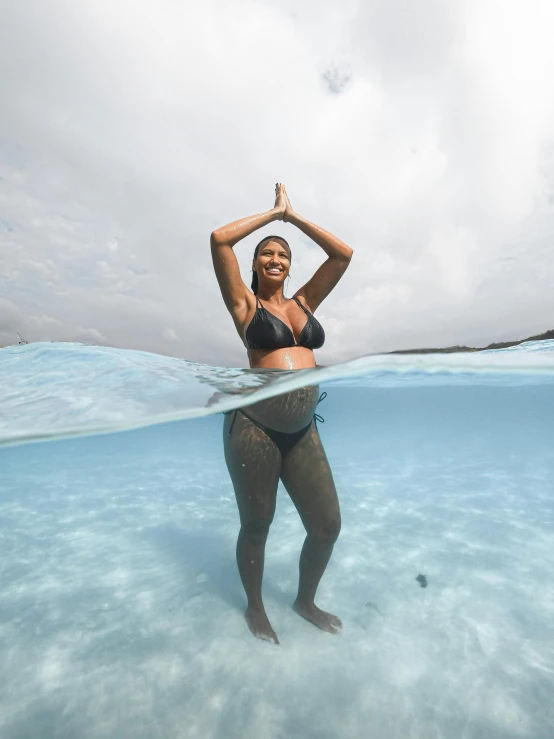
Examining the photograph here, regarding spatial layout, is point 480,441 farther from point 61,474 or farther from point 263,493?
point 263,493

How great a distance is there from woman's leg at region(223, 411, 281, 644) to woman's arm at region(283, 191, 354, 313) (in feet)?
5.31

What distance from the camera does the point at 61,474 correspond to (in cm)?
1492

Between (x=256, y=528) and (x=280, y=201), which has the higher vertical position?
(x=280, y=201)

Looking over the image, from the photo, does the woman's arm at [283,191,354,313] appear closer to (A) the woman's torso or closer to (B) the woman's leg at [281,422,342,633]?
(A) the woman's torso

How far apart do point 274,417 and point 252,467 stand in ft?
1.73

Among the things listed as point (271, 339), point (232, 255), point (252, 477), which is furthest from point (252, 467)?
point (232, 255)

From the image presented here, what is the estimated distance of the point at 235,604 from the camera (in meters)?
4.79

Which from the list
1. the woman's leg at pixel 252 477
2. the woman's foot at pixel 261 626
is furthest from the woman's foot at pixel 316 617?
the woman's leg at pixel 252 477

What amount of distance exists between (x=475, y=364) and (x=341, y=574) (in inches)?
175

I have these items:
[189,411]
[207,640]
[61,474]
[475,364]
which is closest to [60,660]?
[207,640]

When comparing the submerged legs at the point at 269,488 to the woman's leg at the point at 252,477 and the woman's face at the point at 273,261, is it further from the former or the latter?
the woman's face at the point at 273,261

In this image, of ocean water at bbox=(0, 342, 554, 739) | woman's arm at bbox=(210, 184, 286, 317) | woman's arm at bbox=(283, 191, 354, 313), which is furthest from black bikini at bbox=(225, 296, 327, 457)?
woman's arm at bbox=(283, 191, 354, 313)

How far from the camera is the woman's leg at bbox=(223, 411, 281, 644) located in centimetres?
329

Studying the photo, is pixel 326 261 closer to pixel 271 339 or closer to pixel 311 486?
pixel 271 339
